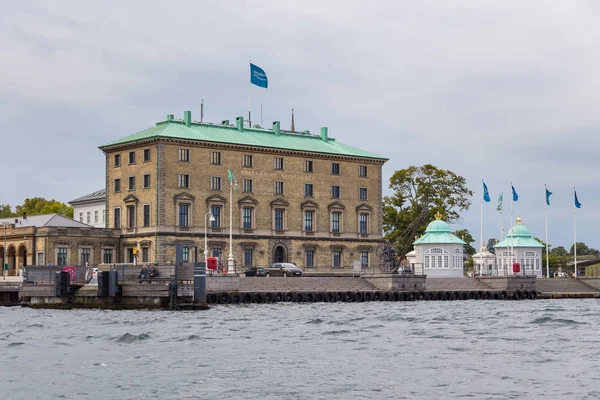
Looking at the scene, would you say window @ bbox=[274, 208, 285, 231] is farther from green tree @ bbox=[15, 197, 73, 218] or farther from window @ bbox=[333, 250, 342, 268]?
green tree @ bbox=[15, 197, 73, 218]

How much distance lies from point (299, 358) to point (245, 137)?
3075 inches

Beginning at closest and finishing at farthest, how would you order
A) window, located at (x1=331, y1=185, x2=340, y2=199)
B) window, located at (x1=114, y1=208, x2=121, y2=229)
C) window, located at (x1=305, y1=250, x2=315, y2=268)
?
window, located at (x1=114, y1=208, x2=121, y2=229) → window, located at (x1=305, y1=250, x2=315, y2=268) → window, located at (x1=331, y1=185, x2=340, y2=199)

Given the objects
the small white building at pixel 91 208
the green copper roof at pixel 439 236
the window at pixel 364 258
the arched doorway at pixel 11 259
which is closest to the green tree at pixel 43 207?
the small white building at pixel 91 208

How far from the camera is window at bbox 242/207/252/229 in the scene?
113m

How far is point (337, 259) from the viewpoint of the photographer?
11994 centimetres

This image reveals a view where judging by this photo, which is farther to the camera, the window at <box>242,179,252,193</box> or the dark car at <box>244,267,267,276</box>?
the window at <box>242,179,252,193</box>

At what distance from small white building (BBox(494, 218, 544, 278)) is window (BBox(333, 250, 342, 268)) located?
675 inches

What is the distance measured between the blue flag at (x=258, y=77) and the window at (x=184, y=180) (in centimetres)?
1153

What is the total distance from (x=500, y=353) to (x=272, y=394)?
12.2m

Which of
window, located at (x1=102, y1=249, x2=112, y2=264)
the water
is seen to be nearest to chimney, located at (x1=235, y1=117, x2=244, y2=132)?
window, located at (x1=102, y1=249, x2=112, y2=264)

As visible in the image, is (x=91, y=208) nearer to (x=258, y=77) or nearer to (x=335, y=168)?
(x=335, y=168)

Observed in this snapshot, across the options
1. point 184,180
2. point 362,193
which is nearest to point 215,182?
point 184,180

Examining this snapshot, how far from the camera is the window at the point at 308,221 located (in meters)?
118

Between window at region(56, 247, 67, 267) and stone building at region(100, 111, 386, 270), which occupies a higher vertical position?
stone building at region(100, 111, 386, 270)
